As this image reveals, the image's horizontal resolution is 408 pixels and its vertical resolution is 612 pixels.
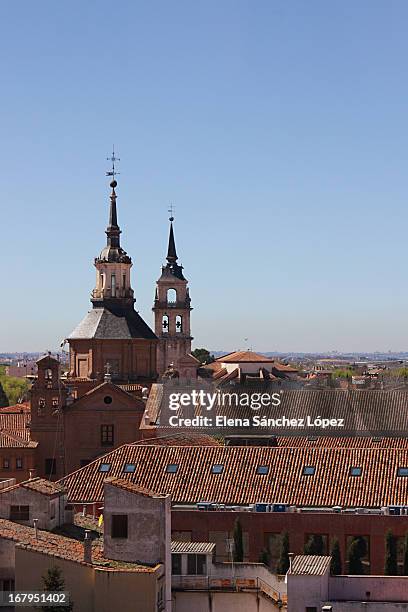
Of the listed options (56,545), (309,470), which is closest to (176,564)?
(56,545)

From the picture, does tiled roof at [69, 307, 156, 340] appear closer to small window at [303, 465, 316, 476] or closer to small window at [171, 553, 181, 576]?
small window at [303, 465, 316, 476]

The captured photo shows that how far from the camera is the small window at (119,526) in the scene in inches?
1184

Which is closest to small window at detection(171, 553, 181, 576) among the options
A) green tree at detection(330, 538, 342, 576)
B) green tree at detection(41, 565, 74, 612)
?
green tree at detection(330, 538, 342, 576)

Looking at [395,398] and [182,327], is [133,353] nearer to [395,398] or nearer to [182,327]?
[395,398]

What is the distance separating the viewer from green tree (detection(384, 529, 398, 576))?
126 ft

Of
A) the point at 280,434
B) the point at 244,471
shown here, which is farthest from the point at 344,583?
the point at 280,434

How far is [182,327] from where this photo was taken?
136500mm

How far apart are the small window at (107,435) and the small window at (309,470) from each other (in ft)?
84.7

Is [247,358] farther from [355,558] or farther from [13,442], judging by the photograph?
[355,558]

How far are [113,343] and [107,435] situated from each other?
12940mm

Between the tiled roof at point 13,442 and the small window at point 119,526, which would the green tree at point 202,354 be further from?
the small window at point 119,526

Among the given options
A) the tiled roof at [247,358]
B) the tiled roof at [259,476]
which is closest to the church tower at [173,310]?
the tiled roof at [247,358]

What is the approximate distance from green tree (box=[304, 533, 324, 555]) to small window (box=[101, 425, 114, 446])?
2870 cm

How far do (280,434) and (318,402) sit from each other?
18.7 feet
